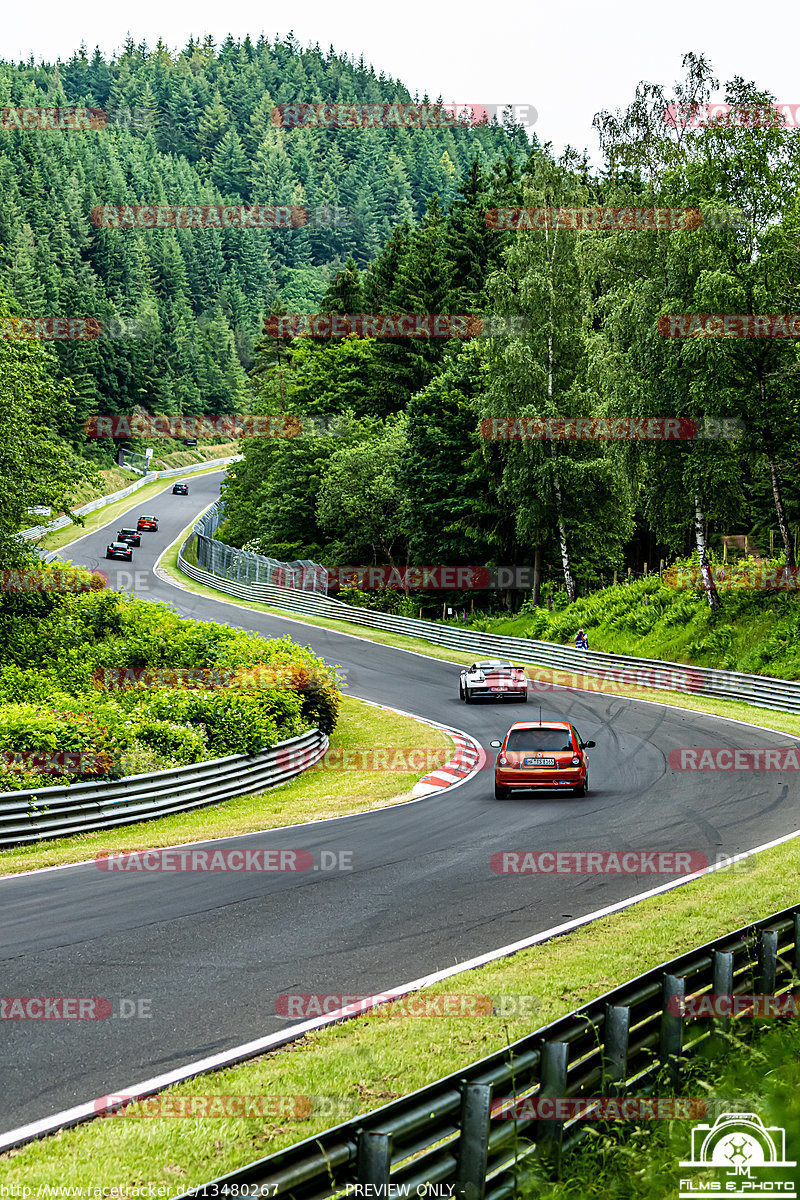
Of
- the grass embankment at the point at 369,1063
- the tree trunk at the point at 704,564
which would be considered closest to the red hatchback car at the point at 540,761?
the grass embankment at the point at 369,1063

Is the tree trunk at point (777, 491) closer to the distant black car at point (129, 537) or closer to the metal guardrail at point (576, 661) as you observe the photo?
the metal guardrail at point (576, 661)

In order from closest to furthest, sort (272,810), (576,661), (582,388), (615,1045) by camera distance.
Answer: (615,1045) → (272,810) → (576,661) → (582,388)

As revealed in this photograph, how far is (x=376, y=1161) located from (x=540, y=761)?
14608 millimetres

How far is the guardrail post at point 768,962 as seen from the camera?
7.55 m

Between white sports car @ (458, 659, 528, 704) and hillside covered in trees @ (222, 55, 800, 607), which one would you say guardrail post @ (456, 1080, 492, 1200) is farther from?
hillside covered in trees @ (222, 55, 800, 607)

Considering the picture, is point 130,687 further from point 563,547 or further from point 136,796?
point 563,547

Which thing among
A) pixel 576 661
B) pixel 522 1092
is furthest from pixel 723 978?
pixel 576 661

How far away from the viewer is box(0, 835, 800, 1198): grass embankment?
5.80m

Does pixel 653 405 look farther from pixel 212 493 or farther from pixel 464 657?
pixel 212 493

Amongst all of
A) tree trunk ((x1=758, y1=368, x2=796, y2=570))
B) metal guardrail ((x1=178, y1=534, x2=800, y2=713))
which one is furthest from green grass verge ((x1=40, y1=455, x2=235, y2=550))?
tree trunk ((x1=758, y1=368, x2=796, y2=570))

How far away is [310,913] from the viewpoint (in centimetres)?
1127

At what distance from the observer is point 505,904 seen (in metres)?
11.6

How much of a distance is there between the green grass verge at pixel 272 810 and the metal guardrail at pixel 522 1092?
9.25 m

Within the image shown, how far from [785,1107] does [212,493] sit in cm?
11158
